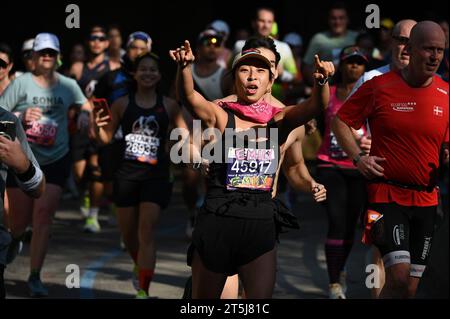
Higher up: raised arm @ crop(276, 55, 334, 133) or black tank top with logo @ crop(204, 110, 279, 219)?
raised arm @ crop(276, 55, 334, 133)

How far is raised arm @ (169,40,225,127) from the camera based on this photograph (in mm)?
6602

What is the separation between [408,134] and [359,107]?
0.43 metres

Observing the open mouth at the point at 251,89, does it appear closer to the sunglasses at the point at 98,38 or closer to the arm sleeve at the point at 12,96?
the arm sleeve at the point at 12,96

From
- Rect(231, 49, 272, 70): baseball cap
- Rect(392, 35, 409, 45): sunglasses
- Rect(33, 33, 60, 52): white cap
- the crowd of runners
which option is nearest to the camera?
the crowd of runners

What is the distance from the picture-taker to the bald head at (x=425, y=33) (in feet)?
25.6

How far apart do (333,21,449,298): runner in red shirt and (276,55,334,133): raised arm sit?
106 centimetres

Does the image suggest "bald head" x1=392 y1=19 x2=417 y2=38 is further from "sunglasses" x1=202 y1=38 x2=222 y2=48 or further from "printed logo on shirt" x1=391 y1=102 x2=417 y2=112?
"sunglasses" x1=202 y1=38 x2=222 y2=48

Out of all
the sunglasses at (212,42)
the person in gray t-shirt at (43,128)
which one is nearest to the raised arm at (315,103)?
the person in gray t-shirt at (43,128)

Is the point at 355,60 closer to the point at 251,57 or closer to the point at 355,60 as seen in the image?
the point at 355,60

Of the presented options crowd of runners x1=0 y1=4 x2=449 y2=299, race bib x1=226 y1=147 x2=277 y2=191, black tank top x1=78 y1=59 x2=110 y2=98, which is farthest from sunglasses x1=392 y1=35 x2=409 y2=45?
black tank top x1=78 y1=59 x2=110 y2=98

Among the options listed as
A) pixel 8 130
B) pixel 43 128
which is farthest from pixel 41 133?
pixel 8 130

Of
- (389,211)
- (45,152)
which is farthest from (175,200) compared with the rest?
(389,211)

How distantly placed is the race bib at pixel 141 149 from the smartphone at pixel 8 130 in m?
4.04

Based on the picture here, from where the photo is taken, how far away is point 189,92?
6840 millimetres
